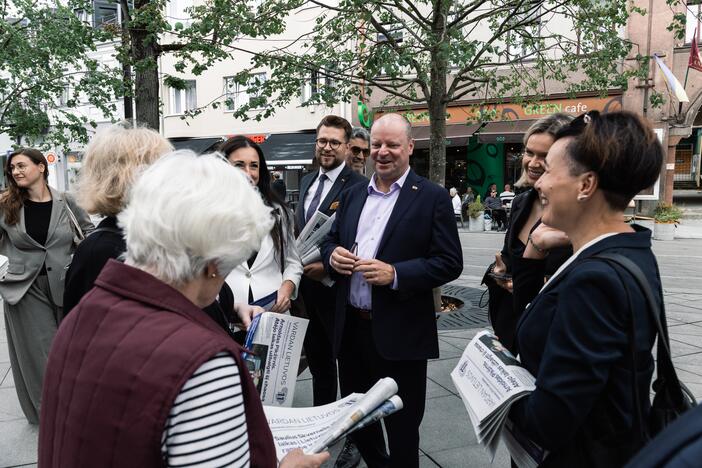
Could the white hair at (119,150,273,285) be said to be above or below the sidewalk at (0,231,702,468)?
above

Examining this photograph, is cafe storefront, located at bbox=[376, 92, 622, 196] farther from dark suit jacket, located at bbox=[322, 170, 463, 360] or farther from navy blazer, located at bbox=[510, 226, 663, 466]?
navy blazer, located at bbox=[510, 226, 663, 466]

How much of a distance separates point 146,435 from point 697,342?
581cm

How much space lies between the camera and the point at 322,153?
3803 millimetres

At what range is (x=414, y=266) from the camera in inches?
101

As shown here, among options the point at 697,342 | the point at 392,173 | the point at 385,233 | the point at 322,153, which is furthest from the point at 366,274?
the point at 697,342

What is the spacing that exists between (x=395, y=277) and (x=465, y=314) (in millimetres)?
4155

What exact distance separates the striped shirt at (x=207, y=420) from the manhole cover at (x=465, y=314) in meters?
4.50

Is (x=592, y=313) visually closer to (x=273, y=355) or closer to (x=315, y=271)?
(x=273, y=355)

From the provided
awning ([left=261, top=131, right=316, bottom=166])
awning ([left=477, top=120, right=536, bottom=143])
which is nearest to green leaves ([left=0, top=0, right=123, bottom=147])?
awning ([left=261, top=131, right=316, bottom=166])

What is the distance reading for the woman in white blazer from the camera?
2.85m

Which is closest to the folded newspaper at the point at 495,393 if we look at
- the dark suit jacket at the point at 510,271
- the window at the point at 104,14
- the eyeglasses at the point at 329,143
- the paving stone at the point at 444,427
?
the dark suit jacket at the point at 510,271

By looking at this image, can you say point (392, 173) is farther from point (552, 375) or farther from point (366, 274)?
point (552, 375)

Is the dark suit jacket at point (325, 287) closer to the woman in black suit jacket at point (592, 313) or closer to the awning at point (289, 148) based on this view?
the woman in black suit jacket at point (592, 313)

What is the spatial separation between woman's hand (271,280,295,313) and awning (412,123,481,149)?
17.1 m
